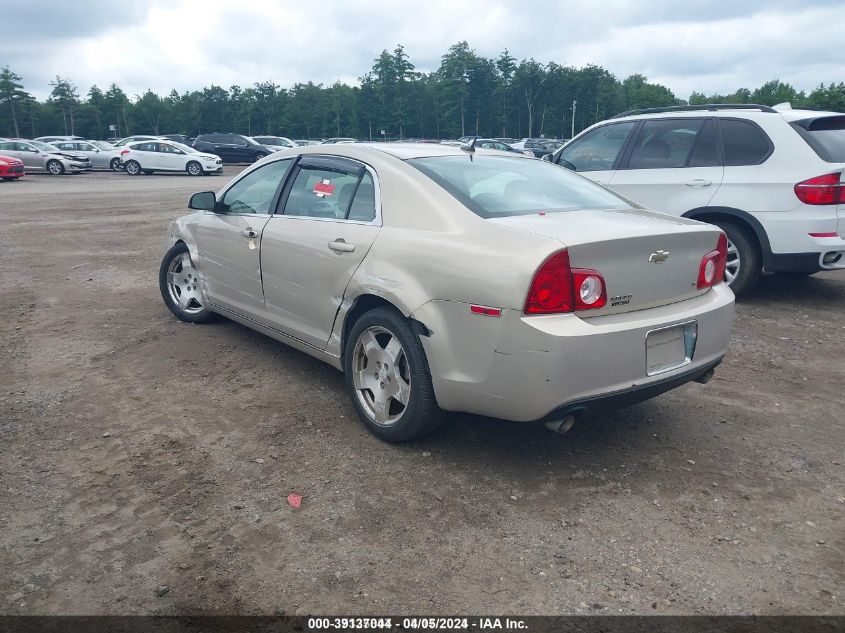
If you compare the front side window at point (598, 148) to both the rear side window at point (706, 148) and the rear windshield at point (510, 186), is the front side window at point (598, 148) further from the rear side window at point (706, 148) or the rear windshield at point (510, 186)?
the rear windshield at point (510, 186)

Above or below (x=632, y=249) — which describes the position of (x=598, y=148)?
above

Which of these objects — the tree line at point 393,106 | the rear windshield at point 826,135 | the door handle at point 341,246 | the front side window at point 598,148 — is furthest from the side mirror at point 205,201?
the tree line at point 393,106

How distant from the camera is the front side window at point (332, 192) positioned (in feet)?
13.8

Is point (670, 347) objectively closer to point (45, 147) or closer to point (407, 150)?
point (407, 150)

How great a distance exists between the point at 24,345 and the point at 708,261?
5.06 meters

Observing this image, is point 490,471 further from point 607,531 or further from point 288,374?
point 288,374

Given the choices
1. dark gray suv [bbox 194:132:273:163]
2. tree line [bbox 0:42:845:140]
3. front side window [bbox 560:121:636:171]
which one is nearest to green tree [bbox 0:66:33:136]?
tree line [bbox 0:42:845:140]

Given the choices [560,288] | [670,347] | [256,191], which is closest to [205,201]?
[256,191]

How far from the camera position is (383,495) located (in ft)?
11.1

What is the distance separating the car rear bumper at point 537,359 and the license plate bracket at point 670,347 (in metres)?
0.02

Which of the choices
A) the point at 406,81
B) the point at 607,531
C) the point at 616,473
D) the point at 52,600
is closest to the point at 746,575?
the point at 607,531

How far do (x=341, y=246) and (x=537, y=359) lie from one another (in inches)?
58.8

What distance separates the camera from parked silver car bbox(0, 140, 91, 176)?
1170 inches

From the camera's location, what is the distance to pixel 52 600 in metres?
2.60
